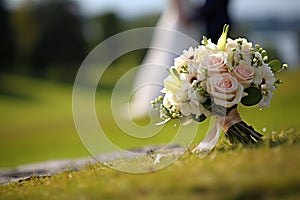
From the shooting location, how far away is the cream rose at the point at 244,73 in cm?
469

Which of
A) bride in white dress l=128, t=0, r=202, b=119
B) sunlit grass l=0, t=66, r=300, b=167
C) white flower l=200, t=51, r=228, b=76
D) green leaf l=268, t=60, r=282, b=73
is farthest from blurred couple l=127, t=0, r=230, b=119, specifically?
white flower l=200, t=51, r=228, b=76

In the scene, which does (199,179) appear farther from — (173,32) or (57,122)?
(57,122)

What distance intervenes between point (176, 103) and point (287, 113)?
9.85 metres

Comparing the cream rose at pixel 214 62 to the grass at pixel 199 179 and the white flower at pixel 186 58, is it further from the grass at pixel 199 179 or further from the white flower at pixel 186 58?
the grass at pixel 199 179

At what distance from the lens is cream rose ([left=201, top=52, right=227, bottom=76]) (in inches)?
183

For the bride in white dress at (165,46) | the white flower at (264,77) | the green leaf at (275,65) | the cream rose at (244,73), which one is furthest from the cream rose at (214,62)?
the bride in white dress at (165,46)

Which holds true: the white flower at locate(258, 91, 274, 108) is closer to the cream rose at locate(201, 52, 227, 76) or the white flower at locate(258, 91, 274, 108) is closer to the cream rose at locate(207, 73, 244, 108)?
the cream rose at locate(207, 73, 244, 108)

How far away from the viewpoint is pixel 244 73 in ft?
15.4

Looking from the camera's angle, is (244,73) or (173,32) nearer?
(244,73)

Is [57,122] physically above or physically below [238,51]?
above

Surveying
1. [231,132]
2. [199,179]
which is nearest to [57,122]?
[231,132]

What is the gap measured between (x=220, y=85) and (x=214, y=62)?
0.20 m

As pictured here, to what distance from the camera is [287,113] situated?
46.6 feet

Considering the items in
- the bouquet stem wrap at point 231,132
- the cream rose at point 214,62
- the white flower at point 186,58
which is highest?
the white flower at point 186,58
